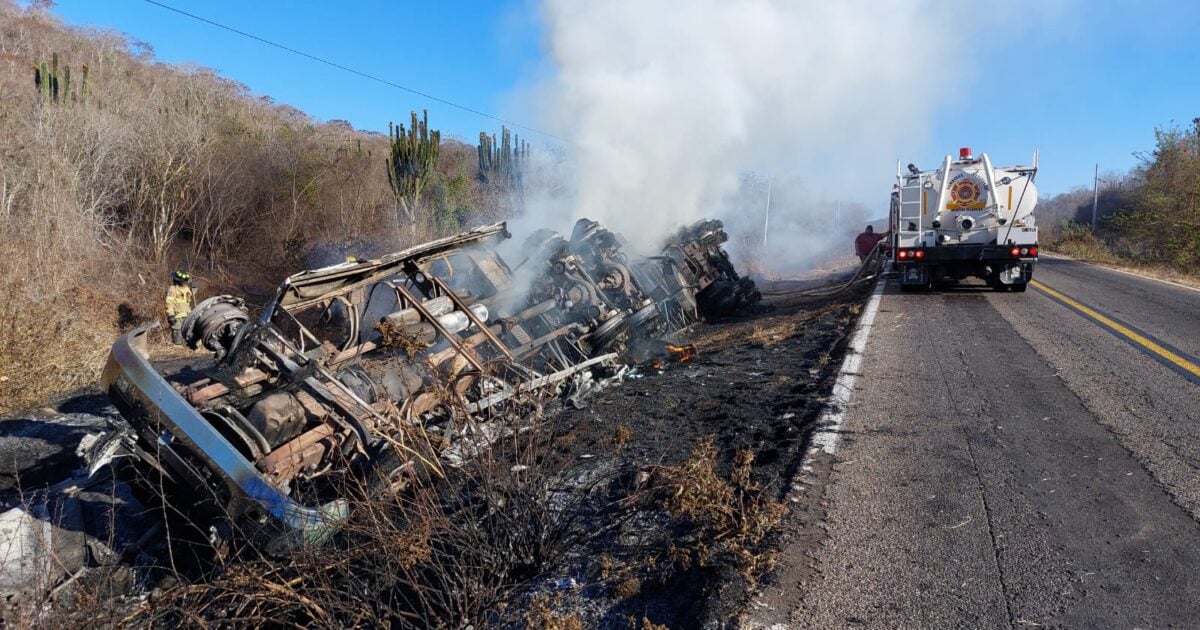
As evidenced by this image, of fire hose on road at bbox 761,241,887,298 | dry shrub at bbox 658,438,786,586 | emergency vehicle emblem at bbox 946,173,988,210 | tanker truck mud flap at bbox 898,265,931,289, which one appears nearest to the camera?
dry shrub at bbox 658,438,786,586

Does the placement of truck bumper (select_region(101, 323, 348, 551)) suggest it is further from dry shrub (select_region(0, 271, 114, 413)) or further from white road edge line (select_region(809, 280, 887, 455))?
dry shrub (select_region(0, 271, 114, 413))

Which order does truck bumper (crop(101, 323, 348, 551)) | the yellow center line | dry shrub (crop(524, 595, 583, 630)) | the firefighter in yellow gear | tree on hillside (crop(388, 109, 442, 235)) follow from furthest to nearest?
tree on hillside (crop(388, 109, 442, 235)) → the firefighter in yellow gear → the yellow center line → truck bumper (crop(101, 323, 348, 551)) → dry shrub (crop(524, 595, 583, 630))

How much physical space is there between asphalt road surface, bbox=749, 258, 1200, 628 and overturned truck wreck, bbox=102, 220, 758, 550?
1739mm

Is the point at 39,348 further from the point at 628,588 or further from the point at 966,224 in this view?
the point at 966,224

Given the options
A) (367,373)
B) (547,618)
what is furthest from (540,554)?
(367,373)

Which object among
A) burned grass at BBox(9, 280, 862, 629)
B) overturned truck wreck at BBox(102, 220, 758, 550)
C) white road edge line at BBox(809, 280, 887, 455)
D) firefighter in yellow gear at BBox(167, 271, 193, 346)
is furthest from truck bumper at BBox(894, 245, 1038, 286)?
firefighter in yellow gear at BBox(167, 271, 193, 346)

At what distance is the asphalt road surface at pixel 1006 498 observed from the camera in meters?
2.57

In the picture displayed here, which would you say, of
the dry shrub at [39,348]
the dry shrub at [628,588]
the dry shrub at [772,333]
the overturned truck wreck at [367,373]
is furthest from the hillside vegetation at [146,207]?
the dry shrub at [772,333]

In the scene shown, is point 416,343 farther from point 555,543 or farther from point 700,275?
point 700,275

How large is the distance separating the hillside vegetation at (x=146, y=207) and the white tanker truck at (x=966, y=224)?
37.5ft

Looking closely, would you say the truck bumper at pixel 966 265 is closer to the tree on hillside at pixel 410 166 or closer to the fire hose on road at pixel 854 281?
the fire hose on road at pixel 854 281

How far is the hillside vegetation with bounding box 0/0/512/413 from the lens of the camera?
965 cm

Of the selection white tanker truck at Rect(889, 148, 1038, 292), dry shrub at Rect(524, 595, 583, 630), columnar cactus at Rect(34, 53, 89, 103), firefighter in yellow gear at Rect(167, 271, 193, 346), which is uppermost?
columnar cactus at Rect(34, 53, 89, 103)

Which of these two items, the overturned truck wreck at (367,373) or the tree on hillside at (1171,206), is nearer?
the overturned truck wreck at (367,373)
